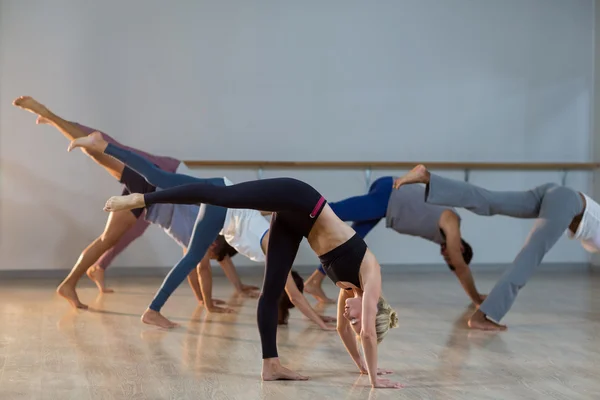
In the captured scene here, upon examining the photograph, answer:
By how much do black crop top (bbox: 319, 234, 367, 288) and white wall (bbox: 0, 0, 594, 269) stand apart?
3.57 meters

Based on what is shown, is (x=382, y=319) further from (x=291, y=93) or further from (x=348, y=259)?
(x=291, y=93)

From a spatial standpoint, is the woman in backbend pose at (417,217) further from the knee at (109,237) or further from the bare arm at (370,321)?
the bare arm at (370,321)

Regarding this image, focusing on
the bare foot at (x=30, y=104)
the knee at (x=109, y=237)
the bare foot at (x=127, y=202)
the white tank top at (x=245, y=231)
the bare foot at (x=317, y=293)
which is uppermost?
the bare foot at (x=30, y=104)

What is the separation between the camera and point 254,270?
644 centimetres

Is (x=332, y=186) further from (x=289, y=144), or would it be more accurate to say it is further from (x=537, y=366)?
(x=537, y=366)

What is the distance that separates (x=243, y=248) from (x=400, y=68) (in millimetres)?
3032

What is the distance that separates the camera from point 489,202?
4.12 m

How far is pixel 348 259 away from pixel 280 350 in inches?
31.2

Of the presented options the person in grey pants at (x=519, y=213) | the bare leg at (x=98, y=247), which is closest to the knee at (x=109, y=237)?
the bare leg at (x=98, y=247)

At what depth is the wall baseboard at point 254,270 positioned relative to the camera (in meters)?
6.13

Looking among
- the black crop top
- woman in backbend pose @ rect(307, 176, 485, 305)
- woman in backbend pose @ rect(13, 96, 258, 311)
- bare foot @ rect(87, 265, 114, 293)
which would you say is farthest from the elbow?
bare foot @ rect(87, 265, 114, 293)

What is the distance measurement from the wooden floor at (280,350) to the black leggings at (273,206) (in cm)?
28

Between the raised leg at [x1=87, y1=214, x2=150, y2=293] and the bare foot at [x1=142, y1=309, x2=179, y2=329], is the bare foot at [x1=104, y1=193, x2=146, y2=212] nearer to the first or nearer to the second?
the bare foot at [x1=142, y1=309, x2=179, y2=329]

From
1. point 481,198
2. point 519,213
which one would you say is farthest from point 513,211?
point 481,198
